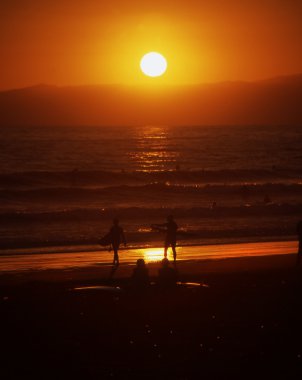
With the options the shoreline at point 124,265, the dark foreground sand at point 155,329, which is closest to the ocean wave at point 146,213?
the shoreline at point 124,265

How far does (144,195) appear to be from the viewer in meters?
54.2

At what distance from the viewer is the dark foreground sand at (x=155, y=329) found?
458 inches

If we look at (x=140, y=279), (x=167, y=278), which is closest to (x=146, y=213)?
(x=167, y=278)

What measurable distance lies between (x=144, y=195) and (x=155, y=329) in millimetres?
40355

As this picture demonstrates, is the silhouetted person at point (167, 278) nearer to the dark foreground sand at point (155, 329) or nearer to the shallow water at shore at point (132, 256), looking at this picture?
the dark foreground sand at point (155, 329)

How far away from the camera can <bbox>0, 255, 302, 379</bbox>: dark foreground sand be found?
11.6m

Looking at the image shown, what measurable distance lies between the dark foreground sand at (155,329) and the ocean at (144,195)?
6517mm

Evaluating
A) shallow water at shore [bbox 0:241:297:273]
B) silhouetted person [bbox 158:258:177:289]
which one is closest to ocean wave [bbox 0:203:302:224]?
shallow water at shore [bbox 0:241:297:273]

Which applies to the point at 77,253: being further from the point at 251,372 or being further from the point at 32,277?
→ the point at 251,372

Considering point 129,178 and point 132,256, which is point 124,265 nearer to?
point 132,256

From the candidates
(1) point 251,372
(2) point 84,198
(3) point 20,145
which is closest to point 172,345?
(1) point 251,372

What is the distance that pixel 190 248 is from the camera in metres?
27.7

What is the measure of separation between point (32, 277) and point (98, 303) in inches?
212

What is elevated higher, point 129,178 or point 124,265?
point 129,178
